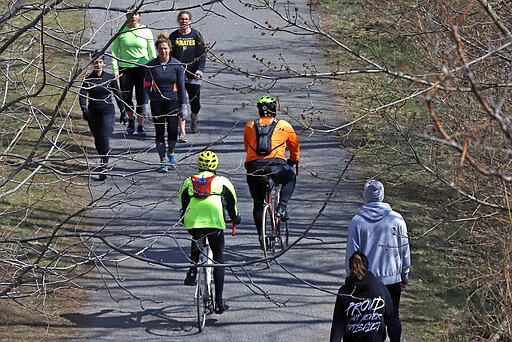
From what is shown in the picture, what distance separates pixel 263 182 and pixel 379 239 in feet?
9.53

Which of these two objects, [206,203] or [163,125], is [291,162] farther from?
[163,125]

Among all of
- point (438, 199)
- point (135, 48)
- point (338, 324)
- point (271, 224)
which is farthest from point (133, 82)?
point (338, 324)

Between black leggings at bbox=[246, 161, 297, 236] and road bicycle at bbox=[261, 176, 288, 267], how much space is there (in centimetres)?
6

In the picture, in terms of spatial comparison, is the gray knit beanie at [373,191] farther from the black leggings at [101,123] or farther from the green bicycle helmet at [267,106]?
the black leggings at [101,123]

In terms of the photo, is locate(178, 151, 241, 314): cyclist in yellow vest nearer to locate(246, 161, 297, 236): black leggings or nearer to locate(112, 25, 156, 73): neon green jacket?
locate(246, 161, 297, 236): black leggings

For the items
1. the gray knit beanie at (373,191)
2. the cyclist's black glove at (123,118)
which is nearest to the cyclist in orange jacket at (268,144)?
the gray knit beanie at (373,191)

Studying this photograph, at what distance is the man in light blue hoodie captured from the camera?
33.6 ft

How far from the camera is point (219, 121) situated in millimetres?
18578

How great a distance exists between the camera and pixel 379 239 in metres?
10.2

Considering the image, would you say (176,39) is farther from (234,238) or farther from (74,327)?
(74,327)

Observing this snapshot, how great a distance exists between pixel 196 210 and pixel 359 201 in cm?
474

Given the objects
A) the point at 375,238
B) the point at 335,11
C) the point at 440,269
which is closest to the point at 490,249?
the point at 440,269

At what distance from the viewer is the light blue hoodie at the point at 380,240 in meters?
10.2

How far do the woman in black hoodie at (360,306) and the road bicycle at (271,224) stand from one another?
3675mm
